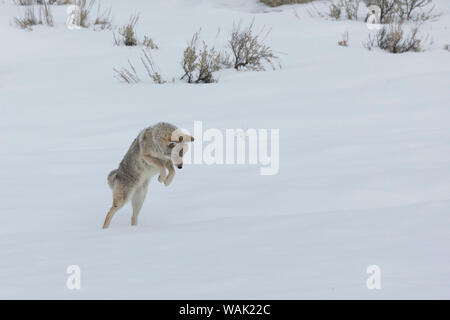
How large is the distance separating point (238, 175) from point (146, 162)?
1.36 metres

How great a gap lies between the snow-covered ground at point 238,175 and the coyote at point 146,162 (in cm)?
25

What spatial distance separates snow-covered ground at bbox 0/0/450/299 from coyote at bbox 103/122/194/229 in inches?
9.9

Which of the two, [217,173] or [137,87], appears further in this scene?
[137,87]

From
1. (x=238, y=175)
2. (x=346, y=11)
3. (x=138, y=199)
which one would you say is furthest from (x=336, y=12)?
(x=138, y=199)

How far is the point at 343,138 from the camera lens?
6727mm

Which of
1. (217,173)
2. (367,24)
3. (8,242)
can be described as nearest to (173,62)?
(367,24)

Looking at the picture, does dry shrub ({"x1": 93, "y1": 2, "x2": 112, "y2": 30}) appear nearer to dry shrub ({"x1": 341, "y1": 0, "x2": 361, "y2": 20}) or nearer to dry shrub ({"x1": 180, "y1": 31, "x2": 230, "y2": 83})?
dry shrub ({"x1": 180, "y1": 31, "x2": 230, "y2": 83})

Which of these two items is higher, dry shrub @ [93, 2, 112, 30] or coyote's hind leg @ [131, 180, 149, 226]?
dry shrub @ [93, 2, 112, 30]

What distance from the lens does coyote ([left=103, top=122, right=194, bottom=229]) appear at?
4391mm

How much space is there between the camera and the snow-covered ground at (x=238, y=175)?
311 centimetres

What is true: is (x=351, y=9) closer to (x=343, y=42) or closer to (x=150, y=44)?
(x=343, y=42)

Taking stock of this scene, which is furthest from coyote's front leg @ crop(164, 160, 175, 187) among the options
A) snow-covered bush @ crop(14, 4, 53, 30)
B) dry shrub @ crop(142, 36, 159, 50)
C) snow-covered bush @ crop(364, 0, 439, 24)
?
snow-covered bush @ crop(364, 0, 439, 24)

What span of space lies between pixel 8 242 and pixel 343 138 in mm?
3593
